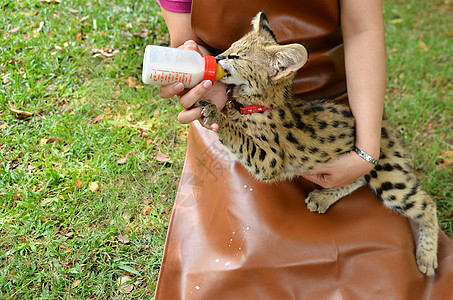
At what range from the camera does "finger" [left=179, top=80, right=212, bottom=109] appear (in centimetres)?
206

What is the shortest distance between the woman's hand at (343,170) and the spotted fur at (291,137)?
0.05 meters

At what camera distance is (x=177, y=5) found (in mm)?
2656

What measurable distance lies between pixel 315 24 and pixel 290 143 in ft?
2.57

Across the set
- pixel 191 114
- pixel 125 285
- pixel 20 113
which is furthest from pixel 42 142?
pixel 191 114

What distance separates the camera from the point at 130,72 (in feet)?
14.6

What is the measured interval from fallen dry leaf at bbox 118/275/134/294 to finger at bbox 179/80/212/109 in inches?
56.4

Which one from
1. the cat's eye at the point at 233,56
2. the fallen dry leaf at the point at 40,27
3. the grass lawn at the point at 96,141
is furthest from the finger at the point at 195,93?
the fallen dry leaf at the point at 40,27

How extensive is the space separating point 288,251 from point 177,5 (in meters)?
1.73

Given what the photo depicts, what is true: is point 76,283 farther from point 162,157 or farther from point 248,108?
point 248,108

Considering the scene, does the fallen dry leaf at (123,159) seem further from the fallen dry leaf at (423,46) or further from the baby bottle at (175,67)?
the fallen dry leaf at (423,46)

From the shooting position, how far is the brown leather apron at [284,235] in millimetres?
2381

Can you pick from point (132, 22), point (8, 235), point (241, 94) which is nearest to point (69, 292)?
point (8, 235)

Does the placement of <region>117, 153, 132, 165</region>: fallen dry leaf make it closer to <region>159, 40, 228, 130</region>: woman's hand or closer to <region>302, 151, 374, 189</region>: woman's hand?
<region>159, 40, 228, 130</region>: woman's hand

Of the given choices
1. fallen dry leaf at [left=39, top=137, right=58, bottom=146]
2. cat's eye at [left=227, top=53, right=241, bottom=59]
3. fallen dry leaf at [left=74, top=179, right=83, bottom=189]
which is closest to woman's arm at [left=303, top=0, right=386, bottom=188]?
cat's eye at [left=227, top=53, right=241, bottom=59]
